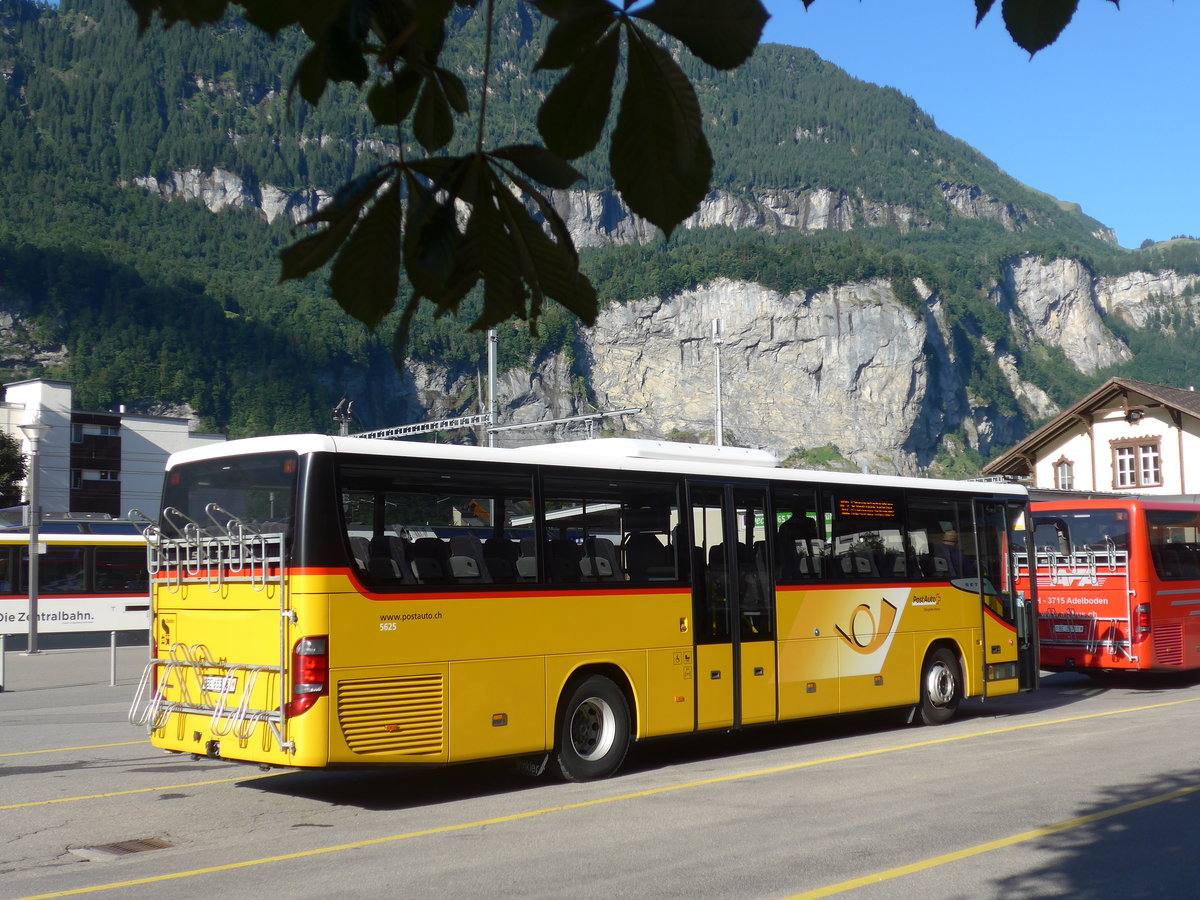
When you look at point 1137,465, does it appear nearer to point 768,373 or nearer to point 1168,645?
point 1168,645

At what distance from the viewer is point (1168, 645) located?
1822 cm

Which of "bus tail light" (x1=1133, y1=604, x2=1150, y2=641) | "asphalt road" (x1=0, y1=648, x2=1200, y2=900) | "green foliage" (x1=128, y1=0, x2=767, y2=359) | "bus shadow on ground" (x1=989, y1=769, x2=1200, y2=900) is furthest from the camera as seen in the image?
"bus tail light" (x1=1133, y1=604, x2=1150, y2=641)

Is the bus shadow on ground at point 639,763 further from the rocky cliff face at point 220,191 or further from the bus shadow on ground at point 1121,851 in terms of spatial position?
the rocky cliff face at point 220,191

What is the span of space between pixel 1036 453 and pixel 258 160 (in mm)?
159599

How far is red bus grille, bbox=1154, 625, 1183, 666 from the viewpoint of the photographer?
59.0 ft

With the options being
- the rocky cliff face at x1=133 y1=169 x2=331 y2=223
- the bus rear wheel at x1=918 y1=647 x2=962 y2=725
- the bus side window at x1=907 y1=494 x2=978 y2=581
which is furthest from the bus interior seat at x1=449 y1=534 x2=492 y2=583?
the rocky cliff face at x1=133 y1=169 x2=331 y2=223

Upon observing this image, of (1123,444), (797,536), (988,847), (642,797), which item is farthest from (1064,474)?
(988,847)

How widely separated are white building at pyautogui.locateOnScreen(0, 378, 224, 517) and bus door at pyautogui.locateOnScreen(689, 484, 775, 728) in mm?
65932

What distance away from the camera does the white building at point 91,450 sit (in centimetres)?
7294

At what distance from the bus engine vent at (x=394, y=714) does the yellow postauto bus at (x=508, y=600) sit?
2 centimetres

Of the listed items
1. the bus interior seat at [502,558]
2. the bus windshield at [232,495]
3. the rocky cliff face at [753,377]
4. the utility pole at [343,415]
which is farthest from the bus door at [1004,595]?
the rocky cliff face at [753,377]

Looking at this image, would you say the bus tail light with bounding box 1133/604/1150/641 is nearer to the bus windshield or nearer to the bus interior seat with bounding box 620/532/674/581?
the bus interior seat with bounding box 620/532/674/581

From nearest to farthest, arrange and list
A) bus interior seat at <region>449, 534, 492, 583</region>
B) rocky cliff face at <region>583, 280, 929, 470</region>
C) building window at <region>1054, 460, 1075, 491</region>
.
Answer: bus interior seat at <region>449, 534, 492, 583</region> < building window at <region>1054, 460, 1075, 491</region> < rocky cliff face at <region>583, 280, 929, 470</region>

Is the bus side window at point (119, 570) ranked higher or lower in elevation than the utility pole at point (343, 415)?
lower
